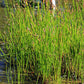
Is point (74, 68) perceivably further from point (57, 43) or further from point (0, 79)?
point (0, 79)

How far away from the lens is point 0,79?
2.62m

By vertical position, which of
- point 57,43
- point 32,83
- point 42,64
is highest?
point 57,43

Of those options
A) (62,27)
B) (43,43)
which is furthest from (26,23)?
(43,43)

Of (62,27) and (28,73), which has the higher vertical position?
(62,27)

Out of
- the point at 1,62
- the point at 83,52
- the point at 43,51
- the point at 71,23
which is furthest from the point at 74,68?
the point at 1,62

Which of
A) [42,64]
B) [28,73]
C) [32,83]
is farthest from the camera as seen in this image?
[28,73]

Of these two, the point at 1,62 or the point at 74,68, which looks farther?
the point at 1,62

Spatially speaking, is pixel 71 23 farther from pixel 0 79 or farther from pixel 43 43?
pixel 0 79

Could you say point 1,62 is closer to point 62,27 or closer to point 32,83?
point 32,83

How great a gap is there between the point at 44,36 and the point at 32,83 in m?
0.58

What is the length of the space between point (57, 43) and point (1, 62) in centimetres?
108

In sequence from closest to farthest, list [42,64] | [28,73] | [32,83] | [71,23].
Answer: [42,64], [32,83], [28,73], [71,23]

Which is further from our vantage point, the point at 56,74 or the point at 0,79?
the point at 0,79

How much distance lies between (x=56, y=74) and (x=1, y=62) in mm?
1084
